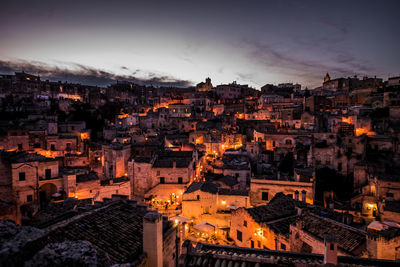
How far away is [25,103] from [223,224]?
59.5 metres

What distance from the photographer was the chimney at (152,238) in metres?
6.59

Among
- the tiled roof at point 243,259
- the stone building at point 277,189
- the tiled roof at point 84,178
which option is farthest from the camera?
the tiled roof at point 84,178

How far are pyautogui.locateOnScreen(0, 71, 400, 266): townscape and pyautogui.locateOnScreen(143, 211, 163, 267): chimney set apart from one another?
0.03 m

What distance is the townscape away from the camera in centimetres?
723

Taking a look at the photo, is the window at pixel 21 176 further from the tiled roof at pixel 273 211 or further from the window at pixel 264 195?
the window at pixel 264 195

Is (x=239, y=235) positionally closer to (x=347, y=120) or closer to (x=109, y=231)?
(x=109, y=231)

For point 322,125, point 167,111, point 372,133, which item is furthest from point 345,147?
point 167,111

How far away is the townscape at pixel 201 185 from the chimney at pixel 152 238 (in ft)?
0.10

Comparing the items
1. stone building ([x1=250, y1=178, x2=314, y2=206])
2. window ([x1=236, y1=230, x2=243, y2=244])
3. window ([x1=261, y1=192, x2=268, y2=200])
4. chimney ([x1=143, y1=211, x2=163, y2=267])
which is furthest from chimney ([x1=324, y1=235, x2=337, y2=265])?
window ([x1=261, y1=192, x2=268, y2=200])

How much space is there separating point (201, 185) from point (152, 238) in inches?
662

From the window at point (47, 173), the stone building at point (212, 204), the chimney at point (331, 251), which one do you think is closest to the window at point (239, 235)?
the stone building at point (212, 204)

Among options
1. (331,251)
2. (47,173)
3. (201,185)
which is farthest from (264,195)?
(47,173)

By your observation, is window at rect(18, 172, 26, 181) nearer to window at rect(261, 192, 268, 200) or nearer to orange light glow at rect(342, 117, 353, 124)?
window at rect(261, 192, 268, 200)

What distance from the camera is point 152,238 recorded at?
666 cm
